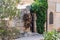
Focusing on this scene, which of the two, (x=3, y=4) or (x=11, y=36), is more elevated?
(x=3, y=4)

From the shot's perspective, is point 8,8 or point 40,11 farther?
point 40,11

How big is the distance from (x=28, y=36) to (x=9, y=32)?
2.07 meters

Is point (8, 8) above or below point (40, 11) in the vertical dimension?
above

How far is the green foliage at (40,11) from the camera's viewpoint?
7.69m

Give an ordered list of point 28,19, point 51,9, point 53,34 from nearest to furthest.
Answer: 1. point 53,34
2. point 28,19
3. point 51,9

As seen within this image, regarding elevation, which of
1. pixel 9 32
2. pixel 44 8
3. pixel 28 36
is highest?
pixel 44 8

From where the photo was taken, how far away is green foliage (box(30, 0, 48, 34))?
769 cm

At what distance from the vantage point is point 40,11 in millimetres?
7777

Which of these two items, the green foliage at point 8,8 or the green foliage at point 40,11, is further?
the green foliage at point 40,11

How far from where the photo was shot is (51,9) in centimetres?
839

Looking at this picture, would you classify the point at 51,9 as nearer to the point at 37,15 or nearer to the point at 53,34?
the point at 37,15

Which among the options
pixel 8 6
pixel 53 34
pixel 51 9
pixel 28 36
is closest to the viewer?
pixel 8 6

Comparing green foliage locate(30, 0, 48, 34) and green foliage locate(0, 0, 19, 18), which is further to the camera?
green foliage locate(30, 0, 48, 34)

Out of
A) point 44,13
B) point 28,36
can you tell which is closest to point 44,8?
point 44,13
